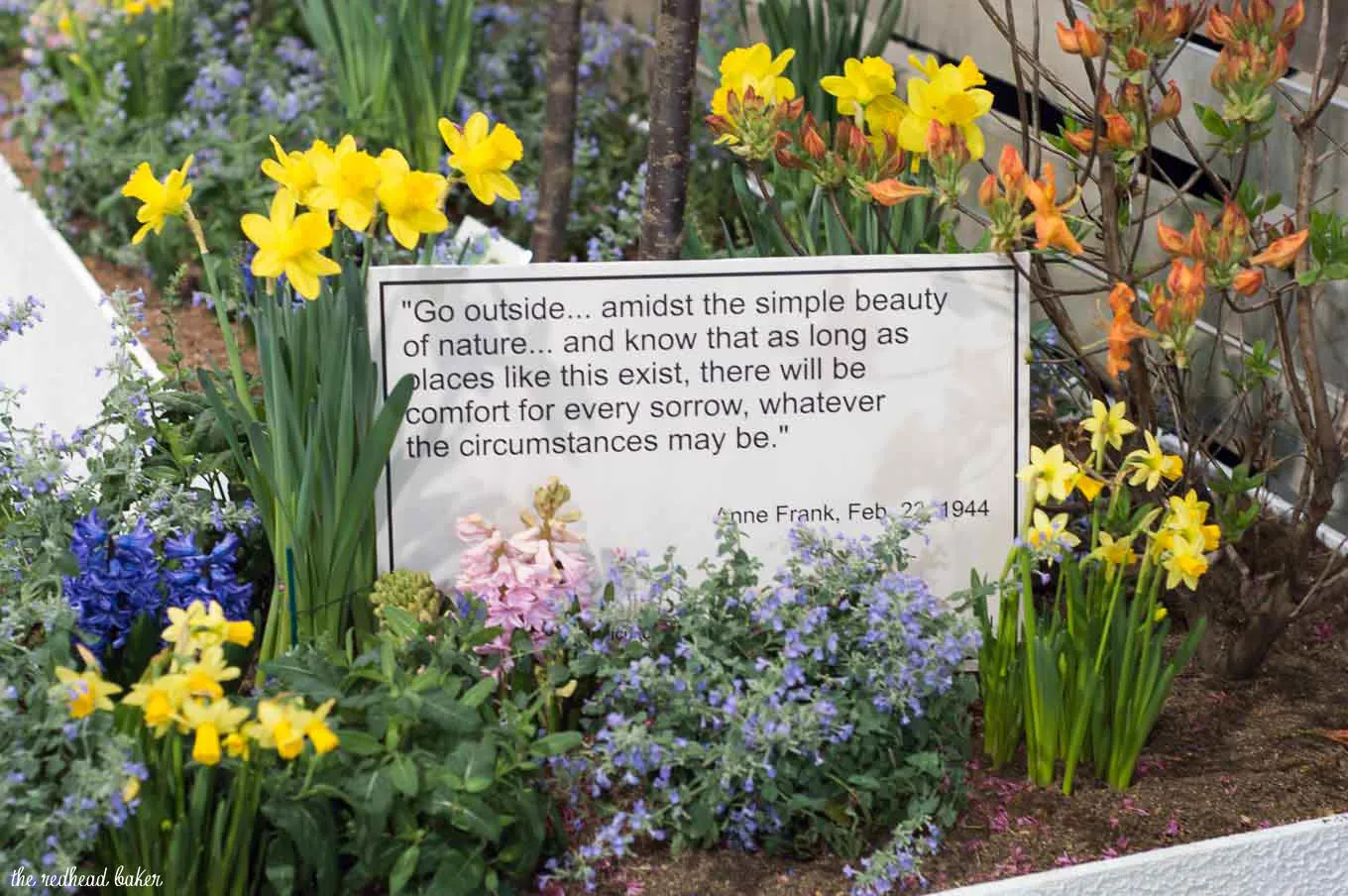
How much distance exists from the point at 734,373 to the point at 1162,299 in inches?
21.9

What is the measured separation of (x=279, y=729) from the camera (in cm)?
153

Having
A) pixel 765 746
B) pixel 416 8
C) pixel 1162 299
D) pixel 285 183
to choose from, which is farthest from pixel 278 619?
pixel 416 8

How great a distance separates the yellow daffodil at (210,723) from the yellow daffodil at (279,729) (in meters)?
0.02

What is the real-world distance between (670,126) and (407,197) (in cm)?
66

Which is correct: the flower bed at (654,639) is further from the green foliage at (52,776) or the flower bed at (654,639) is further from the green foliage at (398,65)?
the green foliage at (398,65)

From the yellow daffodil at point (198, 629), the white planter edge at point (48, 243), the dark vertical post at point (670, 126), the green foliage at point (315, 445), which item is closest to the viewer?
the yellow daffodil at point (198, 629)

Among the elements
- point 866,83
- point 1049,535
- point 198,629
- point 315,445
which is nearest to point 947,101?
point 866,83

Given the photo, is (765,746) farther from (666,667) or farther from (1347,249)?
(1347,249)

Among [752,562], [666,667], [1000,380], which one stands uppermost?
[1000,380]

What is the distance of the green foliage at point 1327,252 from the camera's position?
188 cm

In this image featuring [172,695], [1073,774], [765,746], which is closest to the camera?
[172,695]

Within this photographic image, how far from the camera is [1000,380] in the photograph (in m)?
2.18

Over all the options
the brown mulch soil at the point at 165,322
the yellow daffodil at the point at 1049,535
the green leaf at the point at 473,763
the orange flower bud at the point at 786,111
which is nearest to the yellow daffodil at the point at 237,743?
the green leaf at the point at 473,763

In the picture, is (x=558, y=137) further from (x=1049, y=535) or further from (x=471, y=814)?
(x=471, y=814)
